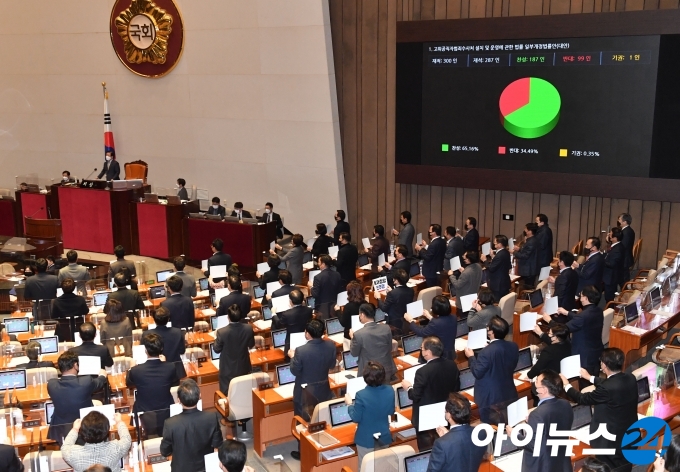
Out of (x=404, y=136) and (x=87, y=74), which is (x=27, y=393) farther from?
(x=87, y=74)

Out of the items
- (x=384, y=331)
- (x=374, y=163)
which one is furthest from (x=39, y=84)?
(x=384, y=331)

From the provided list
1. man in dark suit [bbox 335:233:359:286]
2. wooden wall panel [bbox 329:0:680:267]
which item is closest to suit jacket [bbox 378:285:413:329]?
man in dark suit [bbox 335:233:359:286]

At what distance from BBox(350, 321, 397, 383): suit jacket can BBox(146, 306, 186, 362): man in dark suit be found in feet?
5.82

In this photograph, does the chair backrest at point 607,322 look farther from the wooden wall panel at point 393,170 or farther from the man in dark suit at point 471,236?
the wooden wall panel at point 393,170

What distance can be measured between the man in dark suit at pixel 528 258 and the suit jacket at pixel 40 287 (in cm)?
675

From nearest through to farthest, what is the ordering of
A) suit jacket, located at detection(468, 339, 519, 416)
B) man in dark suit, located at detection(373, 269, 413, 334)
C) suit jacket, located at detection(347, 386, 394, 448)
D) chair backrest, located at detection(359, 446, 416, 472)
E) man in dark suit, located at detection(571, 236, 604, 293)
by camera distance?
chair backrest, located at detection(359, 446, 416, 472)
suit jacket, located at detection(347, 386, 394, 448)
suit jacket, located at detection(468, 339, 519, 416)
man in dark suit, located at detection(373, 269, 413, 334)
man in dark suit, located at detection(571, 236, 604, 293)

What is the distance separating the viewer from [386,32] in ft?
46.7

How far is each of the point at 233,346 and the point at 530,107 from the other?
23.9ft

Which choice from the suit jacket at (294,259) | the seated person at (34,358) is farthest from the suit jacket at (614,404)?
the suit jacket at (294,259)

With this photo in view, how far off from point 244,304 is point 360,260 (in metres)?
4.09

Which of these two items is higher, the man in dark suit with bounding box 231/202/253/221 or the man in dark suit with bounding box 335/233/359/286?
the man in dark suit with bounding box 231/202/253/221

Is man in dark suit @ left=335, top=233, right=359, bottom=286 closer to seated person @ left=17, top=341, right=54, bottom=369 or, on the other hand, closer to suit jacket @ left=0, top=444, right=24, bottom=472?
seated person @ left=17, top=341, right=54, bottom=369

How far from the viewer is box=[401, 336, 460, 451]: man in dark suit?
6164mm

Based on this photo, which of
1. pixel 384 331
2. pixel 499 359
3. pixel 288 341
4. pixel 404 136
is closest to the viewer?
pixel 499 359
